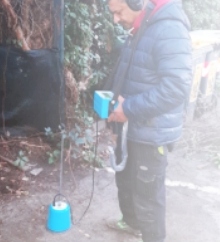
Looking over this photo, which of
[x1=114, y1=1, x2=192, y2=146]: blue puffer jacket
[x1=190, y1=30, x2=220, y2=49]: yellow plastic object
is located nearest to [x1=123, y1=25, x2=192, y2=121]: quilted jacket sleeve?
[x1=114, y1=1, x2=192, y2=146]: blue puffer jacket

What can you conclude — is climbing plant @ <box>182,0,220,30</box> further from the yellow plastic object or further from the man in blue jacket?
the man in blue jacket

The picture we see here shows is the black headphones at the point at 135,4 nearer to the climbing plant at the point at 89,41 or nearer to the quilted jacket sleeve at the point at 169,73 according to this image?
the quilted jacket sleeve at the point at 169,73

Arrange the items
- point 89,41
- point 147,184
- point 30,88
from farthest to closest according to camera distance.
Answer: point 89,41 → point 30,88 → point 147,184

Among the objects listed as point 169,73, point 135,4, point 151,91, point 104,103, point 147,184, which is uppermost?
point 135,4

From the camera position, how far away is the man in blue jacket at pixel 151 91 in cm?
219

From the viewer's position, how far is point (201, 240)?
313 cm

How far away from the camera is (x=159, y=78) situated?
231cm

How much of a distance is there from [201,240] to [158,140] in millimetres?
1135

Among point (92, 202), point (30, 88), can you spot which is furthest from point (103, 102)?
point (30, 88)

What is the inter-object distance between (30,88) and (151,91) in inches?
87.1

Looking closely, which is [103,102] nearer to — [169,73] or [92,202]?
[169,73]

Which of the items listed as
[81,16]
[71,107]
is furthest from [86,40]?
[71,107]

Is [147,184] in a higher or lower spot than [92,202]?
higher

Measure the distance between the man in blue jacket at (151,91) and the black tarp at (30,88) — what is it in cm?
169
